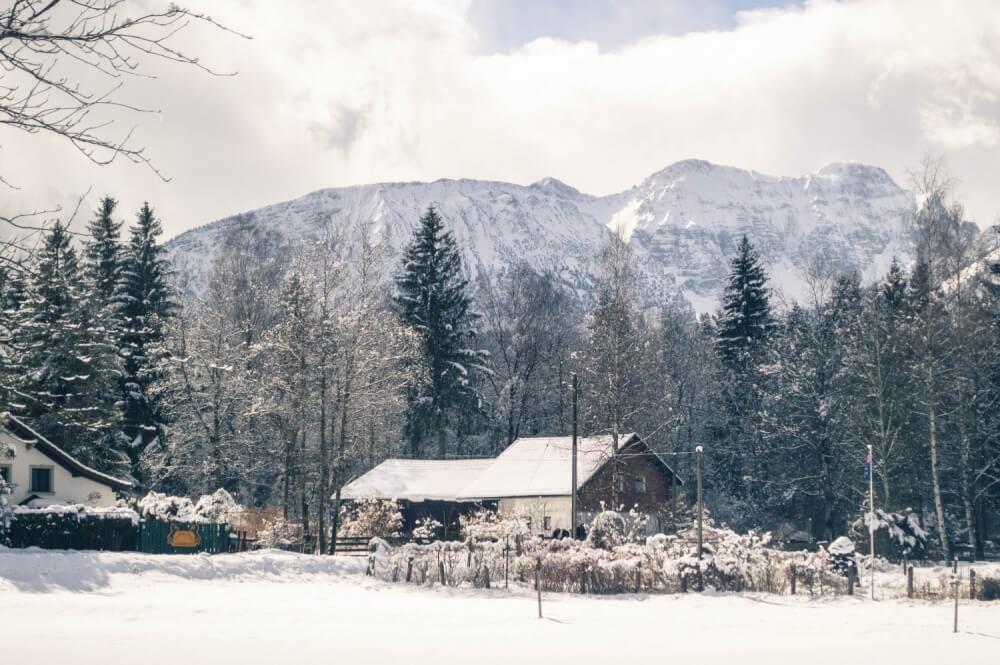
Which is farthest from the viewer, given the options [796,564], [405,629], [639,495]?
[639,495]

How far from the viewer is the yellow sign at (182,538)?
126ft

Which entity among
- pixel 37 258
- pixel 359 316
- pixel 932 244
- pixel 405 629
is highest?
pixel 932 244

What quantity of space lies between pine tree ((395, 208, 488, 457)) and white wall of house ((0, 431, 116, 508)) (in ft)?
76.7

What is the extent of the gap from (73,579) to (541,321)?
47.7 m

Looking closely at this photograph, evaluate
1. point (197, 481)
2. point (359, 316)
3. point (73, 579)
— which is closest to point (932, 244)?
point (359, 316)

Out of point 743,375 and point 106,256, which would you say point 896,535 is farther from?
point 106,256

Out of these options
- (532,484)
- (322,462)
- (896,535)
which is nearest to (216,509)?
(322,462)

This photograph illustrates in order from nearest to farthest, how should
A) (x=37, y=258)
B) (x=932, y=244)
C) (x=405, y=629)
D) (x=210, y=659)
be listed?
(x=37, y=258)
(x=210, y=659)
(x=405, y=629)
(x=932, y=244)

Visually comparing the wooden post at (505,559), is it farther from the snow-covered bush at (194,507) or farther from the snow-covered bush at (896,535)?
the snow-covered bush at (896,535)

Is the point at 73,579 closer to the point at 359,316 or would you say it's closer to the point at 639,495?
the point at 359,316

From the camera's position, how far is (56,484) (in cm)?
4441

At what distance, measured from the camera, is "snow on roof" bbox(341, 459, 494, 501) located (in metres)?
55.1

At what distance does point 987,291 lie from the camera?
53250 mm

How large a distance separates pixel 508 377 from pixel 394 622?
169 ft
